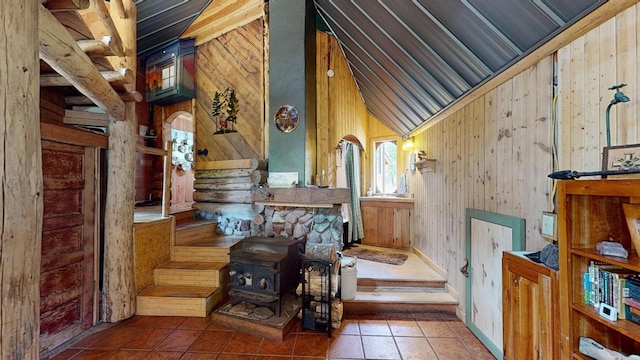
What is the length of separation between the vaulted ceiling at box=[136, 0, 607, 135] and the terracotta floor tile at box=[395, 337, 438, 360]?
2.58 meters

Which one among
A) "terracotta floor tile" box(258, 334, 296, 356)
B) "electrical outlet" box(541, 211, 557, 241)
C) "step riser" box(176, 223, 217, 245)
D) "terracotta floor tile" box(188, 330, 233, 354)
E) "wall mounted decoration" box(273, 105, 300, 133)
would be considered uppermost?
"wall mounted decoration" box(273, 105, 300, 133)

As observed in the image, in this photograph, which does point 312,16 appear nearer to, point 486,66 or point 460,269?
point 486,66

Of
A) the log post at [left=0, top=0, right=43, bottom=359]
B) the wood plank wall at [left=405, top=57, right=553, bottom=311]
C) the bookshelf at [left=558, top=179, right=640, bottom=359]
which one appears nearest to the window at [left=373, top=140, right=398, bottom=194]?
the wood plank wall at [left=405, top=57, right=553, bottom=311]

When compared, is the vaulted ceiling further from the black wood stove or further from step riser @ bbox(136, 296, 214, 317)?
step riser @ bbox(136, 296, 214, 317)

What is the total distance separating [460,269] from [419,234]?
1.47m

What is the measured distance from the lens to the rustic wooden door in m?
2.41

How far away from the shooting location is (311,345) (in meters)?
2.46

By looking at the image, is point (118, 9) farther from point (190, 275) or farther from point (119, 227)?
point (190, 275)

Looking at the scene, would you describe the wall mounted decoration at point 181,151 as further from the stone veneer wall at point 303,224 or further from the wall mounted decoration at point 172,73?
the stone veneer wall at point 303,224

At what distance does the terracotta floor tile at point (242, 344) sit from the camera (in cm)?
236

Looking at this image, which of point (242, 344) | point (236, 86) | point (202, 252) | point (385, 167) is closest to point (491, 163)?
point (242, 344)

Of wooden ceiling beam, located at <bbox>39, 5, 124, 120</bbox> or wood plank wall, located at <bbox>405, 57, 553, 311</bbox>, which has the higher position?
wooden ceiling beam, located at <bbox>39, 5, 124, 120</bbox>

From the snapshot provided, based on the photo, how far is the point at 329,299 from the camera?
2.62 meters

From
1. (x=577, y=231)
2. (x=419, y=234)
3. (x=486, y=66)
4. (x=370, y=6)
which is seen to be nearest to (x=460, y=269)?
(x=419, y=234)
